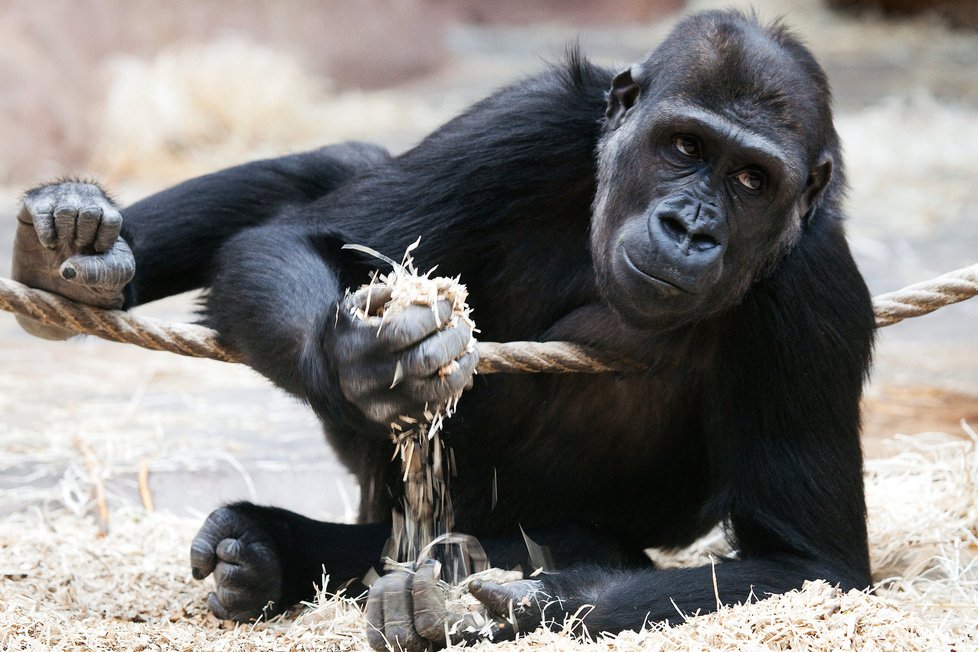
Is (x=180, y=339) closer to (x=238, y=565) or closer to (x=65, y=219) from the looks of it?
(x=65, y=219)

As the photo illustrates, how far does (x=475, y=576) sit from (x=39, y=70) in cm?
1047

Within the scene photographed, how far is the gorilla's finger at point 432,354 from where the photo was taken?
9.45 ft

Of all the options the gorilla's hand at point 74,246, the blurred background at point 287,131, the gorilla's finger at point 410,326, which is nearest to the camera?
the gorilla's finger at point 410,326

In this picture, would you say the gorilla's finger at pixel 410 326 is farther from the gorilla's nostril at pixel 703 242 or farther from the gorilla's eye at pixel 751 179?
the gorilla's eye at pixel 751 179

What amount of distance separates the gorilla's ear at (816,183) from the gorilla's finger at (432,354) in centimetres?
128

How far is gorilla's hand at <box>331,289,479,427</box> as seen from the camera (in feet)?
9.45

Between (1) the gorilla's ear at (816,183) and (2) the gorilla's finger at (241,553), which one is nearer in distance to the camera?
(1) the gorilla's ear at (816,183)

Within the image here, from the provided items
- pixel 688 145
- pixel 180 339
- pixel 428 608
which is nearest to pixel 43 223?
pixel 180 339

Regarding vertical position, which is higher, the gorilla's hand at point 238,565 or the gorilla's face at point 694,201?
the gorilla's face at point 694,201

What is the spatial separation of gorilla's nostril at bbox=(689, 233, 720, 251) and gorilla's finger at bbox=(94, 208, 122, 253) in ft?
5.56

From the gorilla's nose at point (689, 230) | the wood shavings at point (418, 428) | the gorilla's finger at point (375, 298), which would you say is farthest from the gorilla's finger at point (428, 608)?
the gorilla's nose at point (689, 230)

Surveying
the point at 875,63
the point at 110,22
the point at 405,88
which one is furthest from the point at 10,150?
the point at 875,63

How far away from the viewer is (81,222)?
135 inches

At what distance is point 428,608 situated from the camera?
3.05 m
